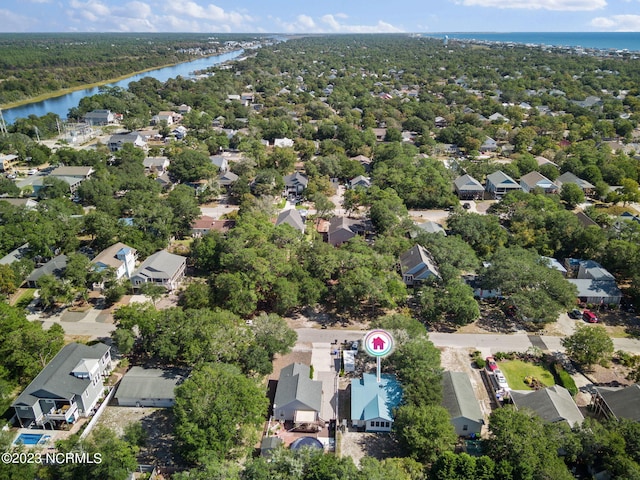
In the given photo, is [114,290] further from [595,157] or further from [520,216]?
[595,157]

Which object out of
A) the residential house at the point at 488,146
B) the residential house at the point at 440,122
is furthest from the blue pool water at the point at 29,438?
the residential house at the point at 440,122

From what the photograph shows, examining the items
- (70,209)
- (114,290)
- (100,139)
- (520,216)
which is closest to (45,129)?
(100,139)

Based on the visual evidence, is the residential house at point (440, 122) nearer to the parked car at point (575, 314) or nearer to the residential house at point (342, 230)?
the residential house at point (342, 230)

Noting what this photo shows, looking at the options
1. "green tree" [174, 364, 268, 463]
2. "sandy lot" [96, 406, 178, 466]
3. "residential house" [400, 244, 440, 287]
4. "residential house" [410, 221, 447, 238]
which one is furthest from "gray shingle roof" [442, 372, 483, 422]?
"residential house" [410, 221, 447, 238]

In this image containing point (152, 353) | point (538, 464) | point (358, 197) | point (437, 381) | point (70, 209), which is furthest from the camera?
point (358, 197)

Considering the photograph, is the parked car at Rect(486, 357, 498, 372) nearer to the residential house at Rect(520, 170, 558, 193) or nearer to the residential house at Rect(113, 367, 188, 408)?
the residential house at Rect(113, 367, 188, 408)

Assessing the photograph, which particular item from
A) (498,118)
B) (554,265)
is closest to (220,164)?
(554,265)
